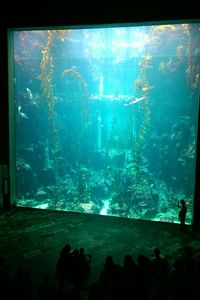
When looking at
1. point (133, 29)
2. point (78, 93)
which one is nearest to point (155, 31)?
point (133, 29)

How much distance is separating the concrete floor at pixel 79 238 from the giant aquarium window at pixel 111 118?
5.61 meters

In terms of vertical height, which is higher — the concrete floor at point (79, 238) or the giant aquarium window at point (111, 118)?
the giant aquarium window at point (111, 118)

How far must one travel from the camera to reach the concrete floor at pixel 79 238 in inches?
256

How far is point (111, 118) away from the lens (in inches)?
649

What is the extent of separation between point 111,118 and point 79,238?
998 centimetres

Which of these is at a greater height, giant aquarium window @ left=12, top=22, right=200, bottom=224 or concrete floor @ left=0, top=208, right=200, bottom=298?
giant aquarium window @ left=12, top=22, right=200, bottom=224

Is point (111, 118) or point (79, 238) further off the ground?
point (111, 118)

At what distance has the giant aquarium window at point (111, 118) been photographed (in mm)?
15000

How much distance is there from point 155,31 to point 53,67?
20.9 feet

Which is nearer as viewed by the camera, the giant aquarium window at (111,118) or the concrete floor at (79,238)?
the concrete floor at (79,238)

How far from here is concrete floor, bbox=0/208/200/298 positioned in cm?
649

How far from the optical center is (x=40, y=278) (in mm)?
5629

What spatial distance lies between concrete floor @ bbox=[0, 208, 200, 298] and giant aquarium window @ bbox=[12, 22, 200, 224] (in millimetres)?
5615

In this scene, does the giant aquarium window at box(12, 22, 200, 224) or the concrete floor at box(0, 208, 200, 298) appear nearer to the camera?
the concrete floor at box(0, 208, 200, 298)
